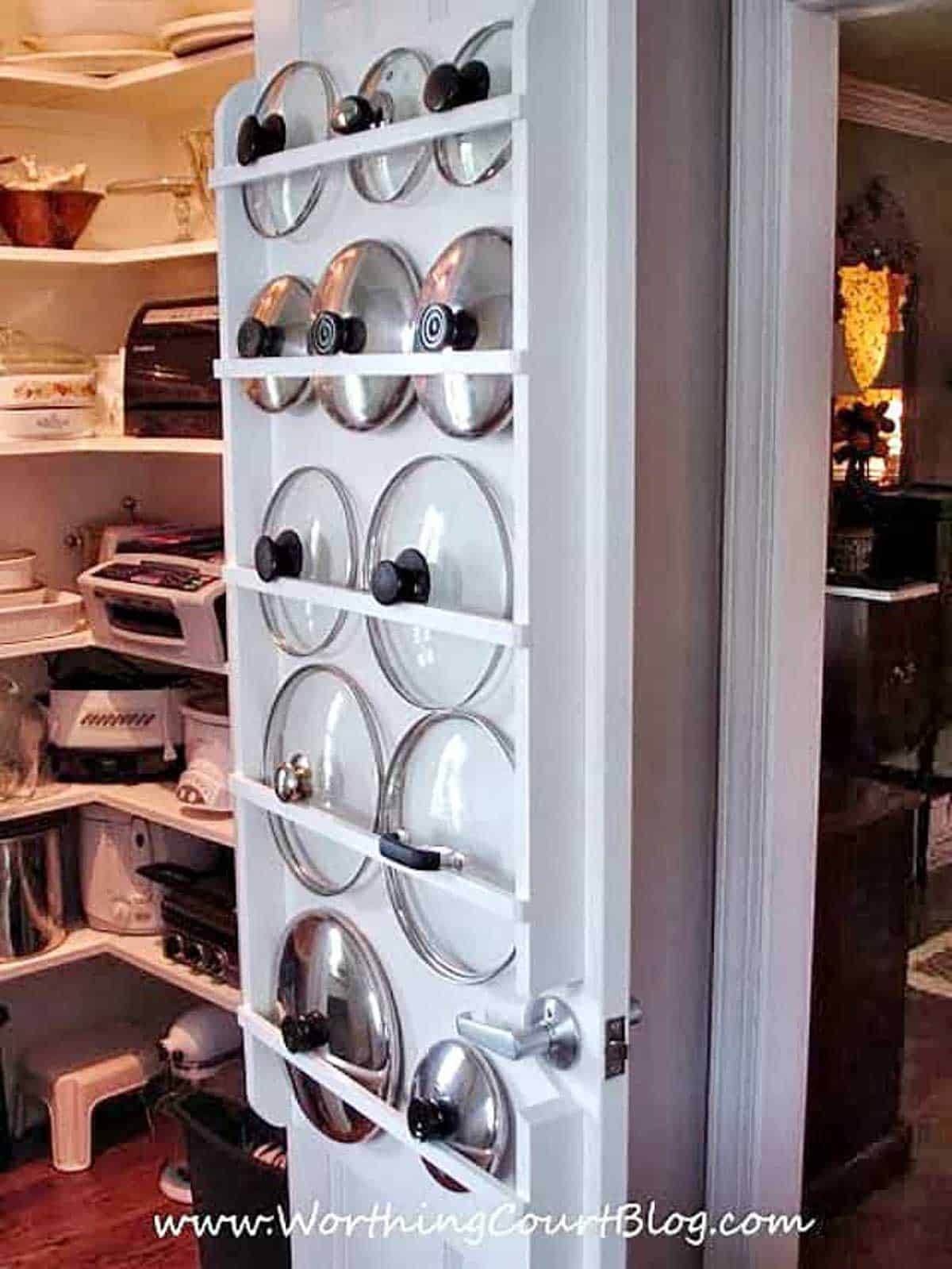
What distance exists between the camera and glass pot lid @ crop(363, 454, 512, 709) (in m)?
1.47

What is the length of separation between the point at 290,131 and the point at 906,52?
2135 millimetres

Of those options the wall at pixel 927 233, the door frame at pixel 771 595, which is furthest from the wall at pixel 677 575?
the wall at pixel 927 233

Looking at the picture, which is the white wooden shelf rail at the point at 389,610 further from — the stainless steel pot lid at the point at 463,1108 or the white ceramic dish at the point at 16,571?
the white ceramic dish at the point at 16,571

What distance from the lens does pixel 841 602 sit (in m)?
3.55

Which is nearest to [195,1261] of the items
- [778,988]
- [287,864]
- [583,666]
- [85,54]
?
[287,864]

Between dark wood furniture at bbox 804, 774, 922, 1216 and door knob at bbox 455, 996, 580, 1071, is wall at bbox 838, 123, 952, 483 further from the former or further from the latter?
door knob at bbox 455, 996, 580, 1071

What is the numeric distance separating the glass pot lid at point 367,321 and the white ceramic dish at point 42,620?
129cm

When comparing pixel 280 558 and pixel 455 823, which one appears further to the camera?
pixel 280 558

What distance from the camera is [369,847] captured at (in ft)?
5.16

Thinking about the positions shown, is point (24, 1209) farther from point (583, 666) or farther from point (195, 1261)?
point (583, 666)

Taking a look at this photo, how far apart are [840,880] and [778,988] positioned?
83cm

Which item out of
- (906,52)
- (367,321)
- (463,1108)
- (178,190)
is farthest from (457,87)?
(906,52)

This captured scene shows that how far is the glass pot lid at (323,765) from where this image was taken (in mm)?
1690

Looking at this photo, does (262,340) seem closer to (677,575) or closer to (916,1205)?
(677,575)
